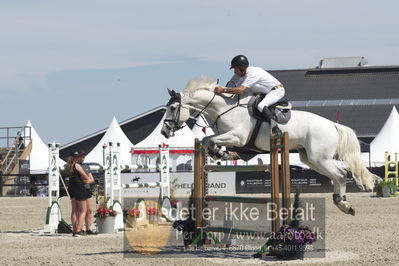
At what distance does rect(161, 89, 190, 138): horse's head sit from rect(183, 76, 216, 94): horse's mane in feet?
0.53

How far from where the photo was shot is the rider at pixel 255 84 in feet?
31.1

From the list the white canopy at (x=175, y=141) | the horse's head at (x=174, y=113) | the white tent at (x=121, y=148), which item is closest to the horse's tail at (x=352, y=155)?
the horse's head at (x=174, y=113)

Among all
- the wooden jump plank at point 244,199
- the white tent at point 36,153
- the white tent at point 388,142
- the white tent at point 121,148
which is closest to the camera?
the wooden jump plank at point 244,199

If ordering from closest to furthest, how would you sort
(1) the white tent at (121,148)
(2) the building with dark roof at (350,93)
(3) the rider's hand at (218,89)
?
1. (3) the rider's hand at (218,89)
2. (1) the white tent at (121,148)
3. (2) the building with dark roof at (350,93)

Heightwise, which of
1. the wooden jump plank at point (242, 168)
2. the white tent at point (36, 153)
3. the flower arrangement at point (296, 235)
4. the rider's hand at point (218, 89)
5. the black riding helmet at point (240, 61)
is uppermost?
the white tent at point (36, 153)

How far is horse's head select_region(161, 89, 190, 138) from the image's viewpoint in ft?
32.3

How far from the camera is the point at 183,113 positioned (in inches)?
388

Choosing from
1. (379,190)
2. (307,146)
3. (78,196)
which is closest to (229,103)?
(307,146)

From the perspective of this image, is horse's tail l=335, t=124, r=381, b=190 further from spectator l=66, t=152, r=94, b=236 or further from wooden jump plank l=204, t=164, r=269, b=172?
spectator l=66, t=152, r=94, b=236

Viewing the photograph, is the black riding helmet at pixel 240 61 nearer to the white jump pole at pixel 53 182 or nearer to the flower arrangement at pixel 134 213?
the flower arrangement at pixel 134 213

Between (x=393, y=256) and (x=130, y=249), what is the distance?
3233mm

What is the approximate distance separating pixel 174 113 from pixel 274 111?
125 cm

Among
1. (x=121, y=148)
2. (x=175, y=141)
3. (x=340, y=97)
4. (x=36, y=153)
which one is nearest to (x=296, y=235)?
(x=175, y=141)

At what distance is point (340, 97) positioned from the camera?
51.7 m
